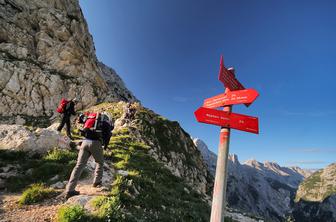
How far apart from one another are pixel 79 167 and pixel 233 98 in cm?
583

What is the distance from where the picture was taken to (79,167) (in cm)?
789

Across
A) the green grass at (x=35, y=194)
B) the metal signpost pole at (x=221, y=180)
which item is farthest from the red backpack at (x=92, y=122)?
the metal signpost pole at (x=221, y=180)

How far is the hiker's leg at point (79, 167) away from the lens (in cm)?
771

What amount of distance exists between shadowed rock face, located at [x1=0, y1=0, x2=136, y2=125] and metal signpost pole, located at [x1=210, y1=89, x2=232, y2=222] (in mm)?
37562

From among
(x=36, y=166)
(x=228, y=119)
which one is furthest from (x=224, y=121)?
(x=36, y=166)

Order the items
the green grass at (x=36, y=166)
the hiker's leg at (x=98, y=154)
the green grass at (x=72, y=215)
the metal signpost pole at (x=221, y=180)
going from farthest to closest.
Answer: the green grass at (x=36, y=166) → the hiker's leg at (x=98, y=154) → the green grass at (x=72, y=215) → the metal signpost pole at (x=221, y=180)

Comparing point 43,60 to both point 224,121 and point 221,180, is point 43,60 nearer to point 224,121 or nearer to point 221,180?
point 224,121

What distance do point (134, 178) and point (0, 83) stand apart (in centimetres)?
3615

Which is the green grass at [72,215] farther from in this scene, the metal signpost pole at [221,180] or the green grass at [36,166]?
the metal signpost pole at [221,180]

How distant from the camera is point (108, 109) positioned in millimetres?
37656

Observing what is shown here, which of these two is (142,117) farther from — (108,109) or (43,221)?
(43,221)

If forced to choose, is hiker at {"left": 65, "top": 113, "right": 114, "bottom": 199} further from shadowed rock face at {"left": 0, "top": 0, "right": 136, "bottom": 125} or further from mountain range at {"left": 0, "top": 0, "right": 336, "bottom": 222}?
shadowed rock face at {"left": 0, "top": 0, "right": 136, "bottom": 125}

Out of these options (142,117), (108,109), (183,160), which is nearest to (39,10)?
(108,109)

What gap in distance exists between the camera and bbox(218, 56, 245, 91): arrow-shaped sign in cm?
595
